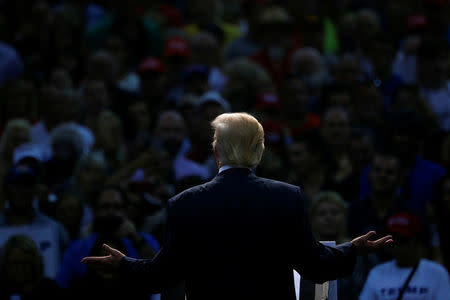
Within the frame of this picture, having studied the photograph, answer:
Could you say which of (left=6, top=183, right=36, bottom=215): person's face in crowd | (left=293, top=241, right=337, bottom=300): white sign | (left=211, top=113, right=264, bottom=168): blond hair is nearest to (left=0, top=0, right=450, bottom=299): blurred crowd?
(left=6, top=183, right=36, bottom=215): person's face in crowd

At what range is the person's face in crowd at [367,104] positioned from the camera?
9664 millimetres

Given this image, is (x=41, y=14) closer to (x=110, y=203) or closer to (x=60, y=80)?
(x=60, y=80)

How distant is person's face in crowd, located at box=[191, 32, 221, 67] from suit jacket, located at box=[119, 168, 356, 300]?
626 cm

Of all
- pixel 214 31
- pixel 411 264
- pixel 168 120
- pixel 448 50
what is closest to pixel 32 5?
pixel 214 31

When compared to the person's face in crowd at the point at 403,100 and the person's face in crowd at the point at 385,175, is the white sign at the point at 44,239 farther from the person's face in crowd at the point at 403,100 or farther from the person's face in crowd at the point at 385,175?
the person's face in crowd at the point at 403,100

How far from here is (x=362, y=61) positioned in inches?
438

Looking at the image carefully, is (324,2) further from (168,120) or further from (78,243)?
(78,243)

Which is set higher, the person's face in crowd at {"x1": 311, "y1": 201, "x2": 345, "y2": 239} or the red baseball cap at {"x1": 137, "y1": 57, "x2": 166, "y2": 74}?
the red baseball cap at {"x1": 137, "y1": 57, "x2": 166, "y2": 74}

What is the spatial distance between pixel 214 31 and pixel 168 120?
2512mm

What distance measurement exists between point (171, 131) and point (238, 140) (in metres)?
4.79

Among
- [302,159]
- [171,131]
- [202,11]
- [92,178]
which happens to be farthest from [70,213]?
[202,11]

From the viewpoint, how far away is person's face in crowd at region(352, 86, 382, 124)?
9.66 m

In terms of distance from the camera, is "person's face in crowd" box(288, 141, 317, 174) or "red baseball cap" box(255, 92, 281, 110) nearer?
"person's face in crowd" box(288, 141, 317, 174)

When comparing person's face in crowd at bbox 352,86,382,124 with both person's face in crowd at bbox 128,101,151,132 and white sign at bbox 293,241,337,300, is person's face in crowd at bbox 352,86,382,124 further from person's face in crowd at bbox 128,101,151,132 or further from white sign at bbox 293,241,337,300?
white sign at bbox 293,241,337,300
